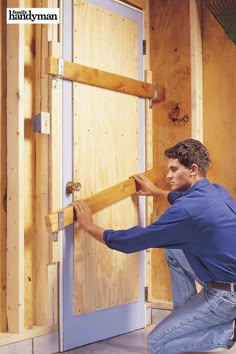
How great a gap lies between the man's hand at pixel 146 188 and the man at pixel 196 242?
49cm

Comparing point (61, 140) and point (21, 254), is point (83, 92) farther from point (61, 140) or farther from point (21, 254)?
point (21, 254)

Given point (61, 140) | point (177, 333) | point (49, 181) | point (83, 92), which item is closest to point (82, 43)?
point (83, 92)

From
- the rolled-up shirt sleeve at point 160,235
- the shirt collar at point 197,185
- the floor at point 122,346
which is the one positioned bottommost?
the floor at point 122,346

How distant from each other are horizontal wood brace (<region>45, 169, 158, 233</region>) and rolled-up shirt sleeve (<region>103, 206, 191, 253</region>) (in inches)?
12.1

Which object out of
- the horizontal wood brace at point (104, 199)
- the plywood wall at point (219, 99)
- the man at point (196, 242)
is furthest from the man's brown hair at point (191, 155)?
the plywood wall at point (219, 99)

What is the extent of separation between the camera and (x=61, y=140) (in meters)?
3.29

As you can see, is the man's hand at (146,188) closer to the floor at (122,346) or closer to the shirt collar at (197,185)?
the shirt collar at (197,185)

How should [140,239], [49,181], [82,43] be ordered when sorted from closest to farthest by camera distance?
1. [140,239]
2. [49,181]
3. [82,43]

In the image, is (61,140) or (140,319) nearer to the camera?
(61,140)

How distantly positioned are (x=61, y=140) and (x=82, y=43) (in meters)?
0.62

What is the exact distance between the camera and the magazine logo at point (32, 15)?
3150 millimetres

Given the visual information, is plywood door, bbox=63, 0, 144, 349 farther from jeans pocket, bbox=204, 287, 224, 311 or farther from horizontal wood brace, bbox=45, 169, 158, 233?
jeans pocket, bbox=204, 287, 224, 311

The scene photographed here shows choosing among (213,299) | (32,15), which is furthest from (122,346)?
(32,15)

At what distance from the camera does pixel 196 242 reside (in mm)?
2953
